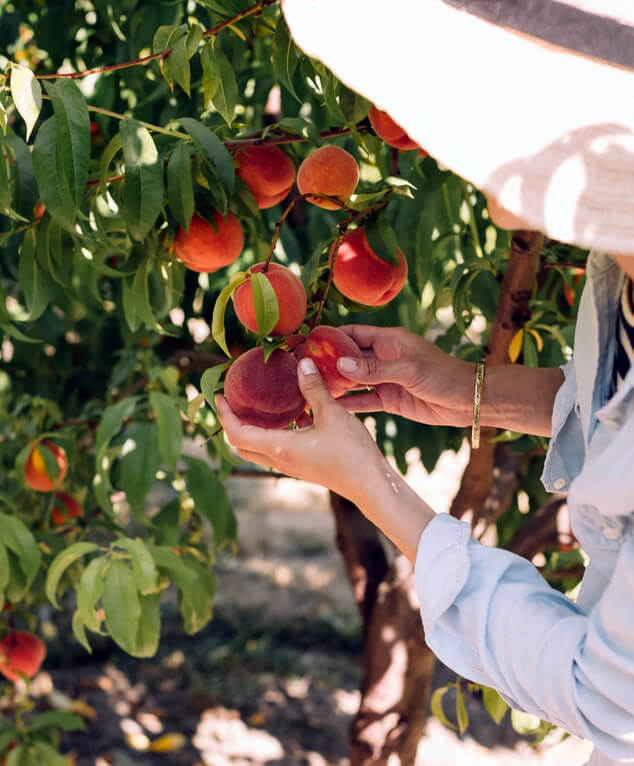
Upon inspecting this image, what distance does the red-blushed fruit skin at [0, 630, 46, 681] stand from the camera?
1.95 meters

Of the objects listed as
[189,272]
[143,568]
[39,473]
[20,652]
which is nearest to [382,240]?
[143,568]

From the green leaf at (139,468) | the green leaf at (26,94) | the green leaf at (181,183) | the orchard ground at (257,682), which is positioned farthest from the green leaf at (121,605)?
the orchard ground at (257,682)

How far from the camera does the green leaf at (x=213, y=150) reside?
115 centimetres

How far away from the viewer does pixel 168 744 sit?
2.79m

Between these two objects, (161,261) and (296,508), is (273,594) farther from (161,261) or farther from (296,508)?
(161,261)

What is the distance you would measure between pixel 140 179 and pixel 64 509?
96 centimetres

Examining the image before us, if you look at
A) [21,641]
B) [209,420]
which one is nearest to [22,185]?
[209,420]

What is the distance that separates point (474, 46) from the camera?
786mm

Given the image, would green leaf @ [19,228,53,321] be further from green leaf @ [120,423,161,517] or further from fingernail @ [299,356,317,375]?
fingernail @ [299,356,317,375]

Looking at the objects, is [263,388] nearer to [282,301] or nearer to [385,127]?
A: [282,301]

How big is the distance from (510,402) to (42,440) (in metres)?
0.94

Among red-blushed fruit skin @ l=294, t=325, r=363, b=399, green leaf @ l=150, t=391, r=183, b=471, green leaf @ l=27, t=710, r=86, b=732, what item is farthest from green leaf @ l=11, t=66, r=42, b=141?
green leaf @ l=27, t=710, r=86, b=732

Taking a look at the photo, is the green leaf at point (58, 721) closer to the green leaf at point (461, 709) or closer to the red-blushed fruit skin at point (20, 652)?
the red-blushed fruit skin at point (20, 652)

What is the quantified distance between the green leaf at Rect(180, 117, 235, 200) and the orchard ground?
1.90 meters
